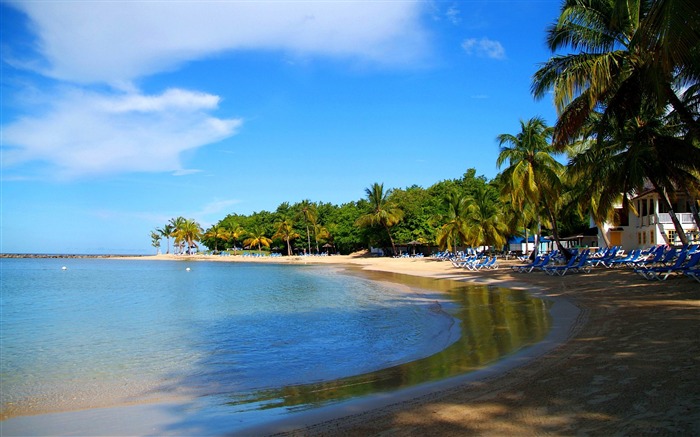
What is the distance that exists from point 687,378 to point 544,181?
2194 centimetres

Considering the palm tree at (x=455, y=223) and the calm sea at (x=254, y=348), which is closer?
the calm sea at (x=254, y=348)

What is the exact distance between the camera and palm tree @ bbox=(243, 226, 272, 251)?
8606 cm

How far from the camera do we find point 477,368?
7211 mm

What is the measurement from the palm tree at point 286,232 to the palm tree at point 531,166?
53.9 metres

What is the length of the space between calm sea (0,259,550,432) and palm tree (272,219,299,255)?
189ft

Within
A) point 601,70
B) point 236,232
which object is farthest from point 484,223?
point 236,232

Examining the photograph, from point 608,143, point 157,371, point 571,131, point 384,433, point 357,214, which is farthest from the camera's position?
point 357,214

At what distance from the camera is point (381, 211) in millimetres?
55406

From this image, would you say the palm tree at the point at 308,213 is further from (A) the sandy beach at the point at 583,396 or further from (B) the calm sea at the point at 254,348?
(A) the sandy beach at the point at 583,396

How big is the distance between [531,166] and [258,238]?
6618 centimetres

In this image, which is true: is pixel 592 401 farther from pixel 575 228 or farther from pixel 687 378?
pixel 575 228

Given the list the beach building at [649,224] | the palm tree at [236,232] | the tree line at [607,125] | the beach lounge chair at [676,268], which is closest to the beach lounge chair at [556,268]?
the tree line at [607,125]

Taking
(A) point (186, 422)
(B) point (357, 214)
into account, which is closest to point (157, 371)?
(A) point (186, 422)

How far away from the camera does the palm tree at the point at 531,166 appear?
25.5 meters
